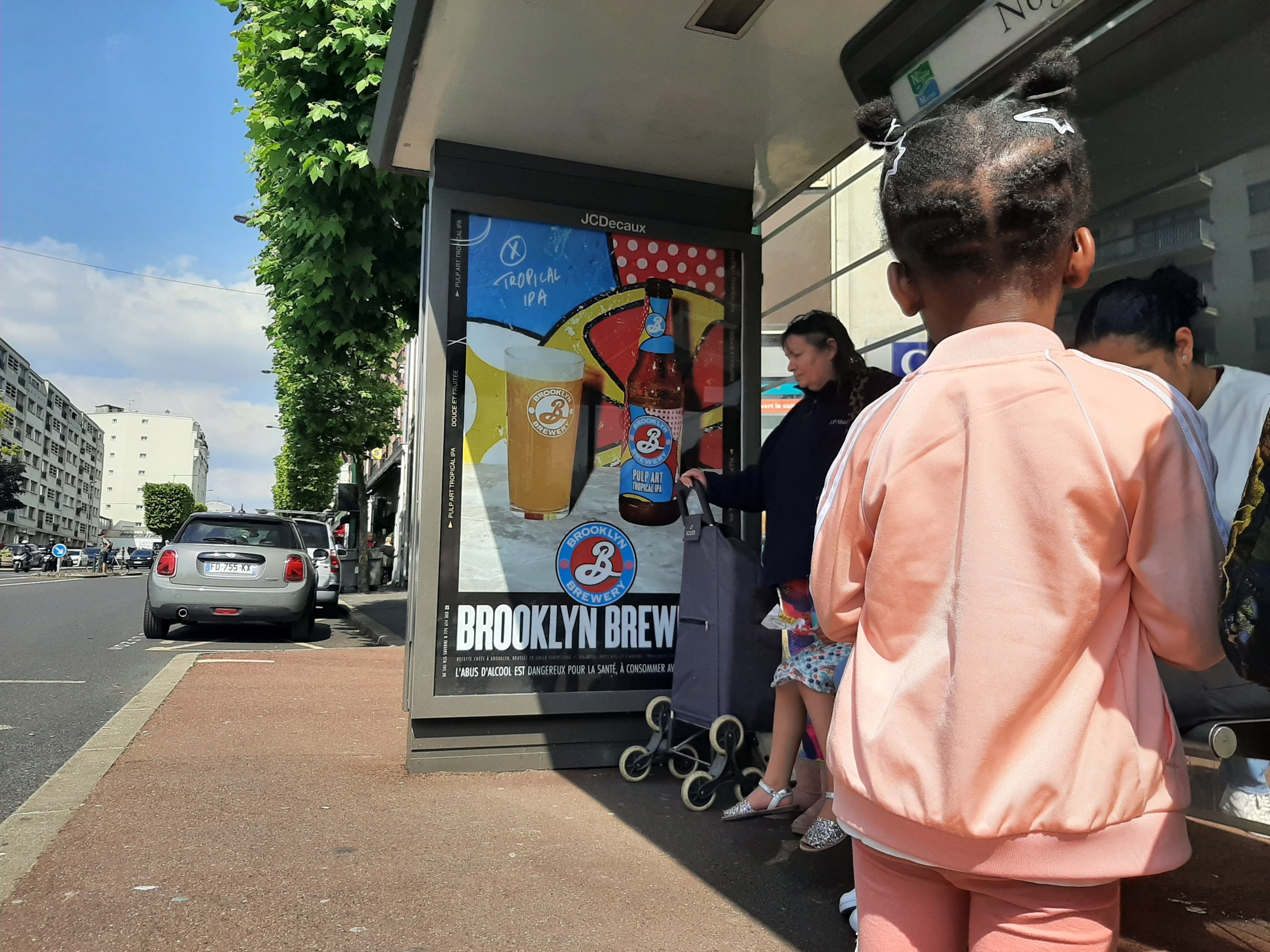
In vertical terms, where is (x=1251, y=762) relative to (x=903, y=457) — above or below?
below

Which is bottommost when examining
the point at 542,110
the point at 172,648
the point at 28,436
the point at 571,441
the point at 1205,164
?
the point at 172,648

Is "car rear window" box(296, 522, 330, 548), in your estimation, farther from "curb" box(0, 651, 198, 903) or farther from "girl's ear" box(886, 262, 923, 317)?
"girl's ear" box(886, 262, 923, 317)

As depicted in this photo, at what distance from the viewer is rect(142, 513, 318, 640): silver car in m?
11.8

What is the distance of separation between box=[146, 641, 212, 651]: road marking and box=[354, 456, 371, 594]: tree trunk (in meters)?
12.5

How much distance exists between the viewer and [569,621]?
4.80 metres

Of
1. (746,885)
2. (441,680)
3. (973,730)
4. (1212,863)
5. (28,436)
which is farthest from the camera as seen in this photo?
(28,436)

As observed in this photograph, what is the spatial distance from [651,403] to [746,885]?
258 cm

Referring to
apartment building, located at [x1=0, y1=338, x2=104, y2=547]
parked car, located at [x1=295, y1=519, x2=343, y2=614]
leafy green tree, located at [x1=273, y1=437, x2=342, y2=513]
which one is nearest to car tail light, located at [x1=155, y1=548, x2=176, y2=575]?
A: parked car, located at [x1=295, y1=519, x2=343, y2=614]

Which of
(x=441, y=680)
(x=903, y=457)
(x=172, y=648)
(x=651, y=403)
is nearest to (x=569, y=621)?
(x=441, y=680)

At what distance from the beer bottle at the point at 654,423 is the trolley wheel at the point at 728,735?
52.6 inches

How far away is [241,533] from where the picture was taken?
12.5m

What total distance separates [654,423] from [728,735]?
5.65ft

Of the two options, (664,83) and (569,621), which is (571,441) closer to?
(569,621)

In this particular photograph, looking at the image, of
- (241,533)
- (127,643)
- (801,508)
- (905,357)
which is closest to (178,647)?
(127,643)
